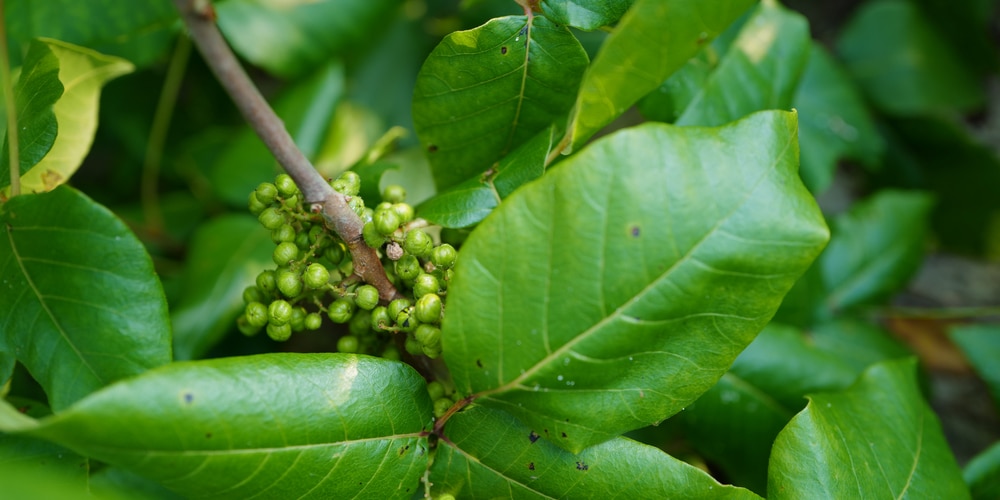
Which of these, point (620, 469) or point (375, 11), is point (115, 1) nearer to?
point (375, 11)

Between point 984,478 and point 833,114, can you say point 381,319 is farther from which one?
point 833,114

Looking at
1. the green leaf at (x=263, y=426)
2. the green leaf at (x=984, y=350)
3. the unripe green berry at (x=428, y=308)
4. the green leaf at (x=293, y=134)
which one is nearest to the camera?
the green leaf at (x=263, y=426)

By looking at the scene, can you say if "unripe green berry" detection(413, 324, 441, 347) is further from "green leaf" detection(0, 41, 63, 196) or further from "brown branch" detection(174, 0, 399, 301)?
"green leaf" detection(0, 41, 63, 196)

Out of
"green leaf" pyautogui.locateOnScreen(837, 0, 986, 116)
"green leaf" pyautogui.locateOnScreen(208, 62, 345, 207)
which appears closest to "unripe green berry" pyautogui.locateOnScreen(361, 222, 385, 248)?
"green leaf" pyautogui.locateOnScreen(208, 62, 345, 207)

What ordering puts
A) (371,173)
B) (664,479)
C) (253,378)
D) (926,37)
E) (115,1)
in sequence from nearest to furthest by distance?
1. (253,378)
2. (664,479)
3. (371,173)
4. (115,1)
5. (926,37)

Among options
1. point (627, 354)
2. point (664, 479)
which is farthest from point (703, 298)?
point (664, 479)

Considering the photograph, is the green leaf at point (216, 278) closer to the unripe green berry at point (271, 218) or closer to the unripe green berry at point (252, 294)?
the unripe green berry at point (252, 294)

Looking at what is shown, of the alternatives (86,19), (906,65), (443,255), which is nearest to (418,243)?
(443,255)

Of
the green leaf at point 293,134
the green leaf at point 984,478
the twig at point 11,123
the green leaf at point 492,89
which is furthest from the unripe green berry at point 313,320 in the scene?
the green leaf at point 984,478
